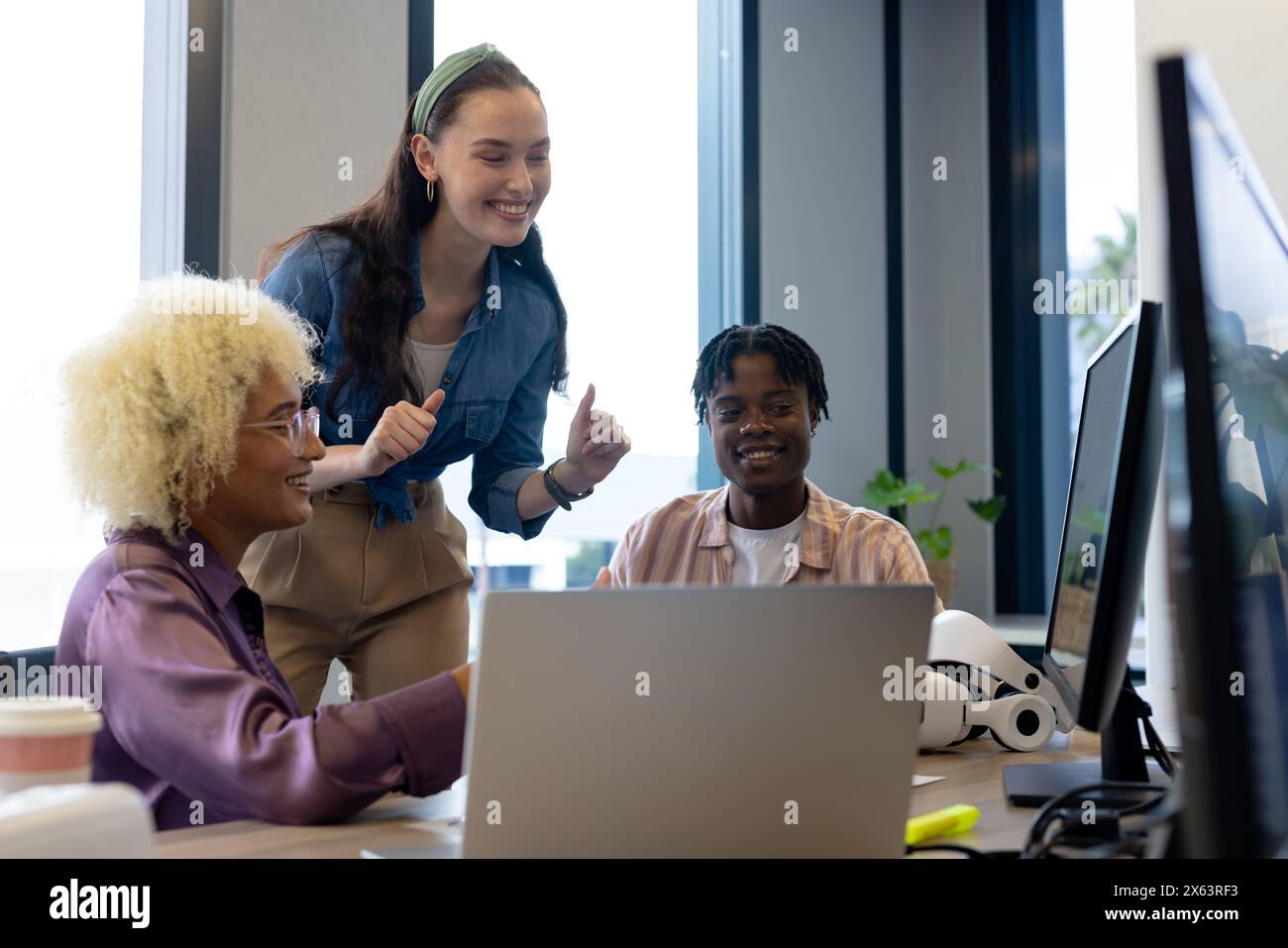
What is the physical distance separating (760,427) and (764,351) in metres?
0.17

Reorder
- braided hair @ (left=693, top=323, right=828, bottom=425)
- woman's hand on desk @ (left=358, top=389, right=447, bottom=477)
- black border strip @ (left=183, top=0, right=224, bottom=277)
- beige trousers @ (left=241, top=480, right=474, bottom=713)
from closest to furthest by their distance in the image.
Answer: woman's hand on desk @ (left=358, top=389, right=447, bottom=477), beige trousers @ (left=241, top=480, right=474, bottom=713), braided hair @ (left=693, top=323, right=828, bottom=425), black border strip @ (left=183, top=0, right=224, bottom=277)

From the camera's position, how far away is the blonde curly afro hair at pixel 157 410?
4.38ft

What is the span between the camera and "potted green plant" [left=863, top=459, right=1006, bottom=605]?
4.21 meters

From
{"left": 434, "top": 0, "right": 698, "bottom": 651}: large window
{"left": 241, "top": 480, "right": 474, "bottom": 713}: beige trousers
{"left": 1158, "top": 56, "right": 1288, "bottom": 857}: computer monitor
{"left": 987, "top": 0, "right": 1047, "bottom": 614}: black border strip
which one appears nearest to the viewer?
{"left": 1158, "top": 56, "right": 1288, "bottom": 857}: computer monitor

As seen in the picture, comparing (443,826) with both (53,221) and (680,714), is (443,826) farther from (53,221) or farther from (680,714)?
(53,221)

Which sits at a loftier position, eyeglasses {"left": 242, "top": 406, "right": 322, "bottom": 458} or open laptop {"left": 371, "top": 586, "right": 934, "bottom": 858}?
eyeglasses {"left": 242, "top": 406, "right": 322, "bottom": 458}

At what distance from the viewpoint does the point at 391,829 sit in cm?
112

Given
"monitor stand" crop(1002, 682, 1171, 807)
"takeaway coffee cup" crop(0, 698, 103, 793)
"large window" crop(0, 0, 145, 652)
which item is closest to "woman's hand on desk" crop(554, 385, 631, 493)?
"monitor stand" crop(1002, 682, 1171, 807)

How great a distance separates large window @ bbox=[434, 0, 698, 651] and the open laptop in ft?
8.62

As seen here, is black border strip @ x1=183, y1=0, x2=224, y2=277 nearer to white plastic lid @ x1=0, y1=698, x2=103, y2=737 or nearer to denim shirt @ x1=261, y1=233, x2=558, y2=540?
denim shirt @ x1=261, y1=233, x2=558, y2=540

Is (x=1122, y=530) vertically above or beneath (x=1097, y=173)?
beneath

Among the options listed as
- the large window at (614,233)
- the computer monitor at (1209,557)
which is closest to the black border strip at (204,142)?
the large window at (614,233)

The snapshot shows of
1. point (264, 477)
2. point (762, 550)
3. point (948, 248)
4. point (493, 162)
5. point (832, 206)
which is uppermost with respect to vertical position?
point (832, 206)

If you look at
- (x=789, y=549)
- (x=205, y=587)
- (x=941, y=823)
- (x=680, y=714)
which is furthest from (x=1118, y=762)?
(x=789, y=549)
